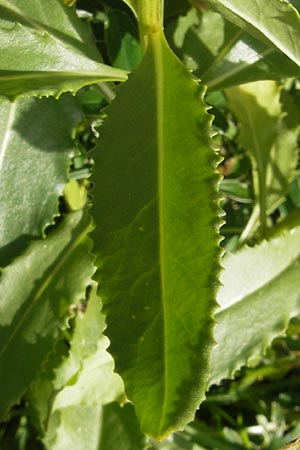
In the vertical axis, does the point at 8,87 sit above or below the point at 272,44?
below

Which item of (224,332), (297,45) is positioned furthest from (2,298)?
(297,45)

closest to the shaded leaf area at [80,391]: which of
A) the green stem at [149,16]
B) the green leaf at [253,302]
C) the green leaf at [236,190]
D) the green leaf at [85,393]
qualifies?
the green leaf at [85,393]

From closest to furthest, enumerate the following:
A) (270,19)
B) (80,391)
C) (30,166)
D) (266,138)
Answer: (270,19) → (30,166) → (80,391) → (266,138)

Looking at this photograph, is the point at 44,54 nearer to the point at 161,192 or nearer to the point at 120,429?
the point at 161,192

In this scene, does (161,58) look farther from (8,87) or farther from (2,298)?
(2,298)

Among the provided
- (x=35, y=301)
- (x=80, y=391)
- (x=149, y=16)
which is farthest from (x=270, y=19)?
(x=80, y=391)

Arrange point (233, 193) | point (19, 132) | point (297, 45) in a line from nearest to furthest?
point (297, 45) < point (19, 132) < point (233, 193)

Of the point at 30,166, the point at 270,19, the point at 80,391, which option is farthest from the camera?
the point at 80,391

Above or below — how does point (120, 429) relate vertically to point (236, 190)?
below
